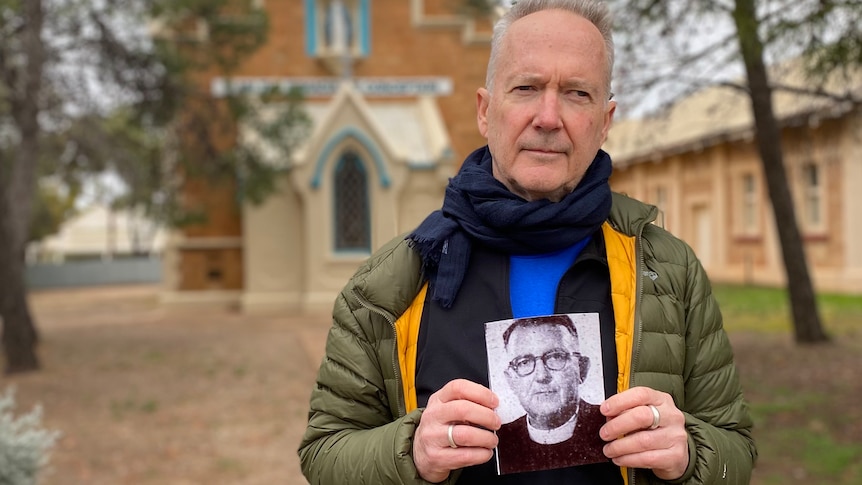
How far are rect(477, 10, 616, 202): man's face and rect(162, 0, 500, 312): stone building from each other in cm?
1626

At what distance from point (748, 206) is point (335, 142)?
12975 millimetres

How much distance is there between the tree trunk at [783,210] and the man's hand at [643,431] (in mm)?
8342

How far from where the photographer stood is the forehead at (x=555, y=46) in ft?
6.01

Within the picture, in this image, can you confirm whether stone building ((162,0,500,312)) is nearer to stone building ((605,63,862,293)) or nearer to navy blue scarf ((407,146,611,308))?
stone building ((605,63,862,293))

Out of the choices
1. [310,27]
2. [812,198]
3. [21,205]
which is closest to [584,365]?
[21,205]

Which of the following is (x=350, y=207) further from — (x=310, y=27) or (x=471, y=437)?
(x=471, y=437)

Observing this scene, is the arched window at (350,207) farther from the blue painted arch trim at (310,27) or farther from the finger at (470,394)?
the finger at (470,394)

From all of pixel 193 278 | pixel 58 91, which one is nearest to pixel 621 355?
pixel 58 91

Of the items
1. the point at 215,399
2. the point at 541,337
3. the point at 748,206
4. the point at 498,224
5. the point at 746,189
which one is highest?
the point at 746,189

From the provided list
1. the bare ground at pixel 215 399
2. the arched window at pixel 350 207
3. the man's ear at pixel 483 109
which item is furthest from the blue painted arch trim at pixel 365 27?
the man's ear at pixel 483 109

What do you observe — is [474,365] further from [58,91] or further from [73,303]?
[73,303]

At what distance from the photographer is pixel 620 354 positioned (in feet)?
5.96

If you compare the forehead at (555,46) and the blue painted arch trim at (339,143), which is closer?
the forehead at (555,46)

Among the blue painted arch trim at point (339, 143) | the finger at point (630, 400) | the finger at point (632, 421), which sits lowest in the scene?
the finger at point (632, 421)
